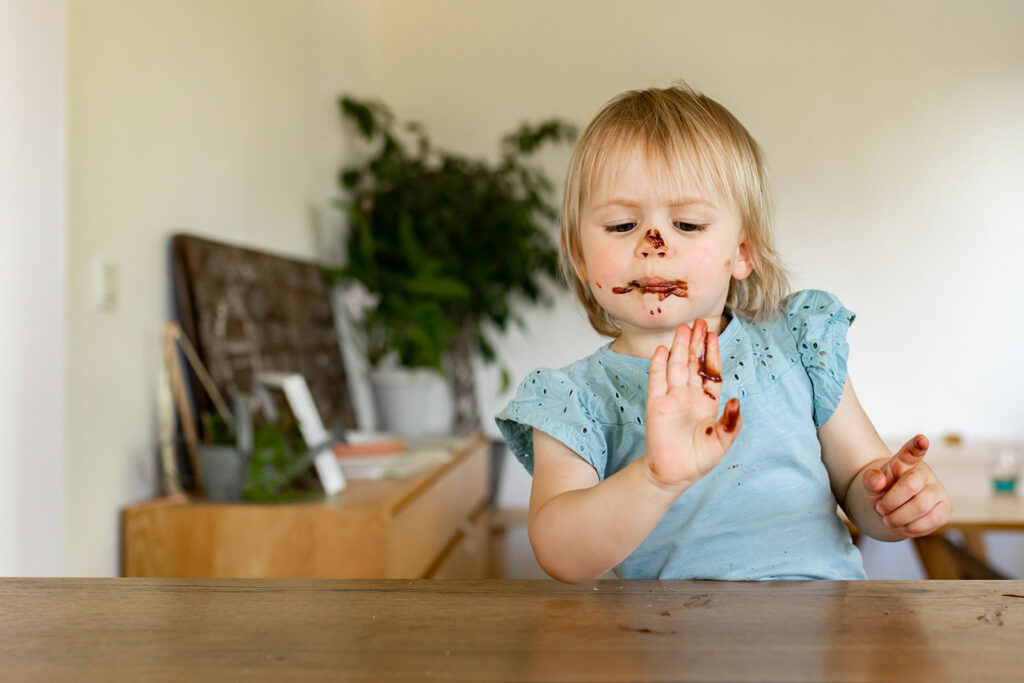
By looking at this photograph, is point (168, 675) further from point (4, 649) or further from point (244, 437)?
point (244, 437)

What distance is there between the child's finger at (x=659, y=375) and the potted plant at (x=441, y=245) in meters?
2.20

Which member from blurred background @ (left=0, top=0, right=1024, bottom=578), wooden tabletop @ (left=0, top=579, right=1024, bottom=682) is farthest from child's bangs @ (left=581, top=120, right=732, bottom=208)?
blurred background @ (left=0, top=0, right=1024, bottom=578)

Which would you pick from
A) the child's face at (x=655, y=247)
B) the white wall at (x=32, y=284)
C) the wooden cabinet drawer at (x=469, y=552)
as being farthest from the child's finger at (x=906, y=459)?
the wooden cabinet drawer at (x=469, y=552)

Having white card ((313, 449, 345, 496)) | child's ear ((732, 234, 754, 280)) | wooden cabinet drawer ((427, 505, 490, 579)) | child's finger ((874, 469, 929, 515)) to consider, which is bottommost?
wooden cabinet drawer ((427, 505, 490, 579))

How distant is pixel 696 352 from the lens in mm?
637

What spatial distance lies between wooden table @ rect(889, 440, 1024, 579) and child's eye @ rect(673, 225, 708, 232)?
1.23 m

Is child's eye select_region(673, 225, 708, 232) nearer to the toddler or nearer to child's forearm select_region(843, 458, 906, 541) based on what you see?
the toddler

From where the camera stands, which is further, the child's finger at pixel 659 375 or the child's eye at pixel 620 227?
the child's eye at pixel 620 227

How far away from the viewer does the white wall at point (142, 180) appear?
146cm

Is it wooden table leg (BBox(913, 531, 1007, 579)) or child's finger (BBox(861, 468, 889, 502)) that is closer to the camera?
child's finger (BBox(861, 468, 889, 502))

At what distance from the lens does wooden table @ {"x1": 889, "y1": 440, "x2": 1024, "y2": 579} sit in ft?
6.23

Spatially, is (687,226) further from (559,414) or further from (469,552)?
(469,552)

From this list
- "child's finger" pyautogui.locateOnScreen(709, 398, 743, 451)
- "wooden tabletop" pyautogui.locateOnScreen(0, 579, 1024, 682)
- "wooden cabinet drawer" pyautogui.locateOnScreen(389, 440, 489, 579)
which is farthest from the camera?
"wooden cabinet drawer" pyautogui.locateOnScreen(389, 440, 489, 579)

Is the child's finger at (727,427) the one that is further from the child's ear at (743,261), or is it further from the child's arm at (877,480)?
the child's ear at (743,261)
